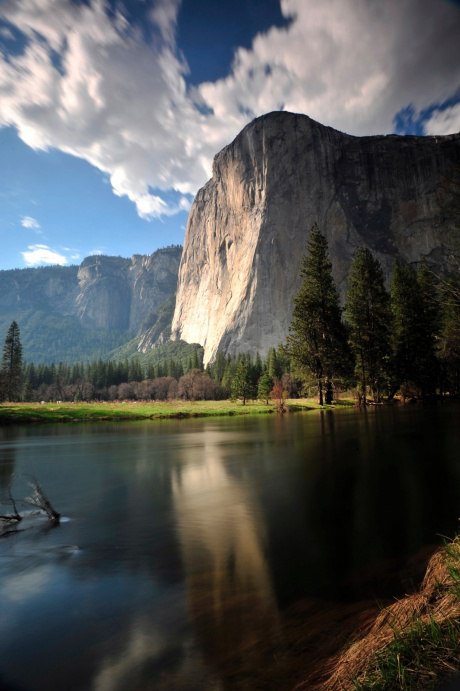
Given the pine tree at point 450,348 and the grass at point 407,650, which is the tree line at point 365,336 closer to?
the pine tree at point 450,348

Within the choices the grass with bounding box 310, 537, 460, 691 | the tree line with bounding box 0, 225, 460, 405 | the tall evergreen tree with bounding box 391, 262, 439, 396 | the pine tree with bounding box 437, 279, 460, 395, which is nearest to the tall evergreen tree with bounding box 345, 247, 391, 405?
the tree line with bounding box 0, 225, 460, 405

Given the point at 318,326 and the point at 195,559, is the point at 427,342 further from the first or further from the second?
the point at 195,559

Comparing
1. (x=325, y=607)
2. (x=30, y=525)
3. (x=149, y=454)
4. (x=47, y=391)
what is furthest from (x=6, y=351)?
(x=325, y=607)


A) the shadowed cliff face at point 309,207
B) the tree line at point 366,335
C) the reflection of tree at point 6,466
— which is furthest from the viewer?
the shadowed cliff face at point 309,207

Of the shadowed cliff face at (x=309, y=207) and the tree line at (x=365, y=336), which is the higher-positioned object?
the shadowed cliff face at (x=309, y=207)

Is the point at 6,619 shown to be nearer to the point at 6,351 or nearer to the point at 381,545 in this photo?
the point at 381,545

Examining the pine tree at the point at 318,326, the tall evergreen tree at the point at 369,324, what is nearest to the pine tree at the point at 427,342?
the tall evergreen tree at the point at 369,324

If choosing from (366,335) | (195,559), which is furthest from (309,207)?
(195,559)
